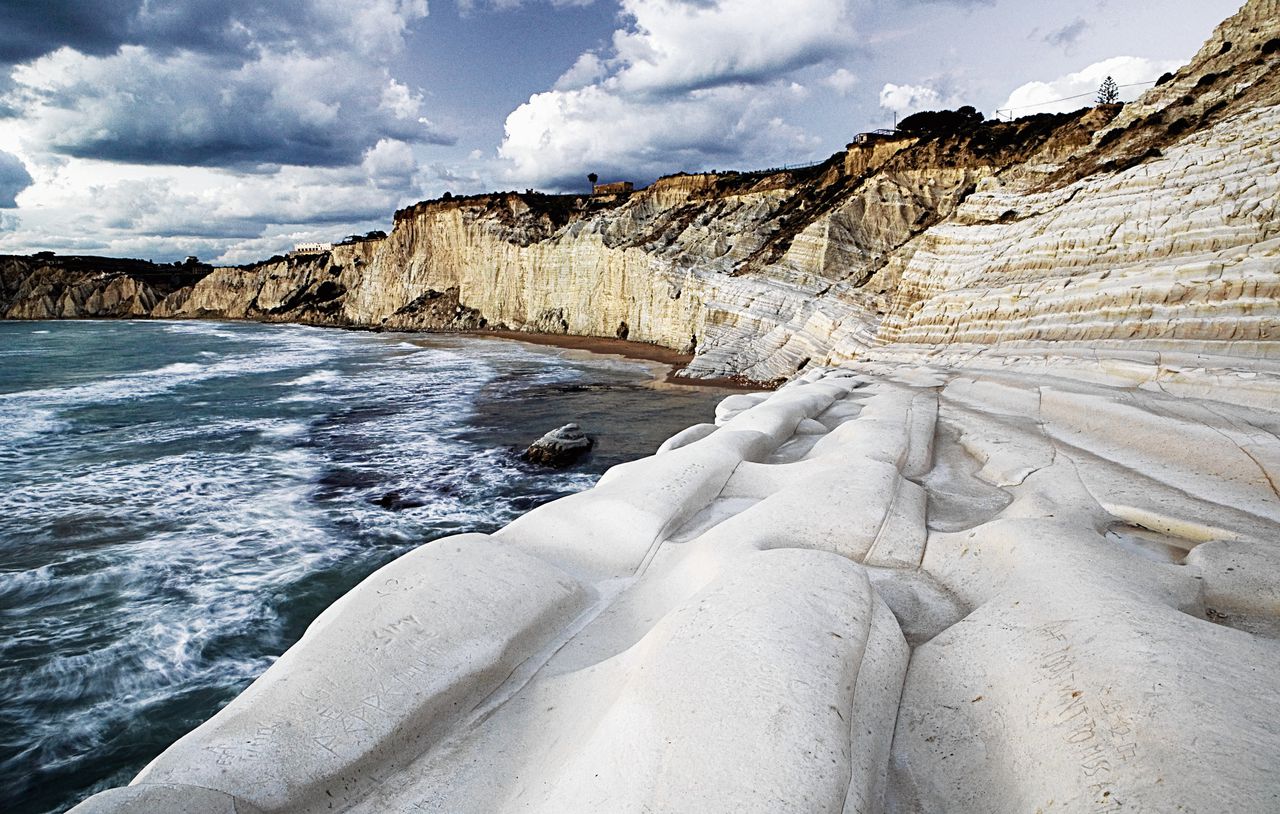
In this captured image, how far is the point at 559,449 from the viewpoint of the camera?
11219mm

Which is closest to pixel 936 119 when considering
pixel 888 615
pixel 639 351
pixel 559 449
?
pixel 639 351

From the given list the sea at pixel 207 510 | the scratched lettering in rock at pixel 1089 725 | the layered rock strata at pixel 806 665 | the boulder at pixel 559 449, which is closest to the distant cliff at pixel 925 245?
the layered rock strata at pixel 806 665

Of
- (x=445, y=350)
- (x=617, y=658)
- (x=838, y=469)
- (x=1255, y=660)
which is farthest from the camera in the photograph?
(x=445, y=350)

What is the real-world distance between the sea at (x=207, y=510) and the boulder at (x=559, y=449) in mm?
290

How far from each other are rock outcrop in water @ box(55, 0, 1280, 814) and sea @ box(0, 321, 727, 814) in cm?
332

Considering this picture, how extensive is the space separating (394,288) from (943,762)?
5746 cm

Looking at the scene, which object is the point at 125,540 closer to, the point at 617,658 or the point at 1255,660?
the point at 617,658

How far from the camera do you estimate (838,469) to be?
164 inches

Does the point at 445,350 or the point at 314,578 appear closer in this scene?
the point at 314,578

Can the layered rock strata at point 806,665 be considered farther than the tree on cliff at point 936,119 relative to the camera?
No

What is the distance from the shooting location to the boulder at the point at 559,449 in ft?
36.4

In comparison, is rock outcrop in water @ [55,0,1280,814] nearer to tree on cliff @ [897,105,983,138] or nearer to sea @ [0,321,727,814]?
sea @ [0,321,727,814]

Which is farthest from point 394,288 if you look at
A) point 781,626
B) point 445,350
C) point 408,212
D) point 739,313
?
point 781,626

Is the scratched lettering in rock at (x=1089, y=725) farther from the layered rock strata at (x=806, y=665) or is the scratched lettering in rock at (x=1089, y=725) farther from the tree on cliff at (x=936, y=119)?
the tree on cliff at (x=936, y=119)
